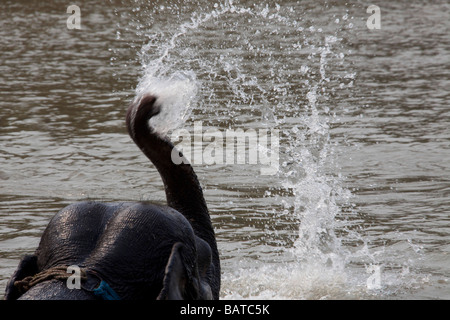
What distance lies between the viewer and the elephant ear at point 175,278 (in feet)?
10.3

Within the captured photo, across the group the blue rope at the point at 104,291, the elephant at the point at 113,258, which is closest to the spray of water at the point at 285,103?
the elephant at the point at 113,258

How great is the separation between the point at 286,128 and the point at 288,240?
3427mm

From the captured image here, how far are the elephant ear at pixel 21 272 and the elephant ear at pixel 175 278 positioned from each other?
2.16 feet

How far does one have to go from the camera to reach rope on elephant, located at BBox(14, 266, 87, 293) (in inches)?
128

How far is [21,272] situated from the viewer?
11.4ft

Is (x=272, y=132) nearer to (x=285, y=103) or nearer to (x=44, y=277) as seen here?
(x=285, y=103)

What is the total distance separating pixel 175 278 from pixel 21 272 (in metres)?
0.70

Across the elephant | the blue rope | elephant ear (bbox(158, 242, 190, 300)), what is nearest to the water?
the elephant

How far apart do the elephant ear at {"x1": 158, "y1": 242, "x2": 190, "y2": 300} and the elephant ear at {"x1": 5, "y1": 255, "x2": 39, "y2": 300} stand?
25.9 inches

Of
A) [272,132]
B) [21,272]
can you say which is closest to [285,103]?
[272,132]

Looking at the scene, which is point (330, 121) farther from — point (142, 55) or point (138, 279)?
point (138, 279)

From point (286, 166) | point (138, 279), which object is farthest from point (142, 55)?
point (138, 279)

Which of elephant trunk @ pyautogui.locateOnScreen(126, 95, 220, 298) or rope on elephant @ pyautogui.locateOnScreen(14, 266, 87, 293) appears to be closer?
rope on elephant @ pyautogui.locateOnScreen(14, 266, 87, 293)

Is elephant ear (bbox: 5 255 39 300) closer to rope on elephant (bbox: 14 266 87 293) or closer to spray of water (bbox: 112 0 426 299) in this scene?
rope on elephant (bbox: 14 266 87 293)
